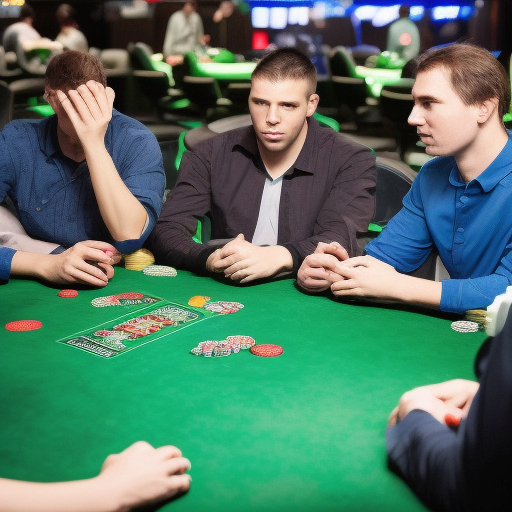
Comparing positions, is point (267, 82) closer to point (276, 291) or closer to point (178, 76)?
point (276, 291)

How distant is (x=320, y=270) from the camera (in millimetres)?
1813

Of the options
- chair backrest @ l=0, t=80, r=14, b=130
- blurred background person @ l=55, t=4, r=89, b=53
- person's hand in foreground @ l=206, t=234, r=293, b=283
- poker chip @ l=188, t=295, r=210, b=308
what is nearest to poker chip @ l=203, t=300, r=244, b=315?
poker chip @ l=188, t=295, r=210, b=308

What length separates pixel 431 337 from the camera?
1557 mm

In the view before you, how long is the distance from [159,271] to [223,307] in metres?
0.41

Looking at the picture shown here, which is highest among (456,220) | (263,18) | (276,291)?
(263,18)

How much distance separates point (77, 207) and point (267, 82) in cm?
78

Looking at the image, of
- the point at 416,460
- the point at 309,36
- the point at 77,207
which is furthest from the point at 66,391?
the point at 309,36

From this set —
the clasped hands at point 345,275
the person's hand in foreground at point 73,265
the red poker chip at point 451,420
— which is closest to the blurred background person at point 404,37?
the clasped hands at point 345,275

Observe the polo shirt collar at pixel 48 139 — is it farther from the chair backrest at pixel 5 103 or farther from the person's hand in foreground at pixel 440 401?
the chair backrest at pixel 5 103

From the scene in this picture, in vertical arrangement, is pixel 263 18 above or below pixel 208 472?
above

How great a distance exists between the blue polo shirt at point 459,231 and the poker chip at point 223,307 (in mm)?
511

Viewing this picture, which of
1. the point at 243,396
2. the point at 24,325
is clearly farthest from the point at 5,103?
the point at 243,396

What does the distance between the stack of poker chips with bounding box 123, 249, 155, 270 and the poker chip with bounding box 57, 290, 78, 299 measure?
1.02ft

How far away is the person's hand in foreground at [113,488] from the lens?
0.91 m
